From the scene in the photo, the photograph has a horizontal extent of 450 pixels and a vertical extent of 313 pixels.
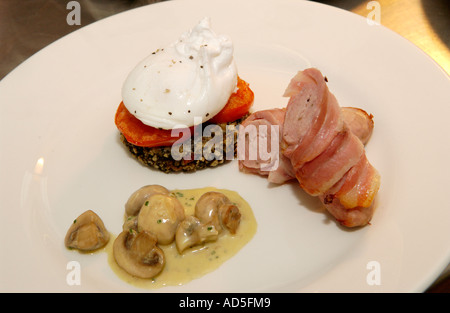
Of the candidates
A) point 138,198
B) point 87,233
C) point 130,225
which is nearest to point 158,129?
point 138,198

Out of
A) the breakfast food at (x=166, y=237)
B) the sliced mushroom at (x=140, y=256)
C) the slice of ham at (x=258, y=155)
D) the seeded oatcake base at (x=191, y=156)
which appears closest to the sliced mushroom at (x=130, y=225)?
the breakfast food at (x=166, y=237)

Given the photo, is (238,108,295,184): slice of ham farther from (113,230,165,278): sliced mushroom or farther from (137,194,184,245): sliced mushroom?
(113,230,165,278): sliced mushroom

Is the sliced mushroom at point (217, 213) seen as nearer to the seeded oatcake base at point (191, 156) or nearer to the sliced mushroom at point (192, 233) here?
the sliced mushroom at point (192, 233)

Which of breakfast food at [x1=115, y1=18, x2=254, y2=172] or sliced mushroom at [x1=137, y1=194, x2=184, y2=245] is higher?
breakfast food at [x1=115, y1=18, x2=254, y2=172]

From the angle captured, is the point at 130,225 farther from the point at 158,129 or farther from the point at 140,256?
the point at 158,129

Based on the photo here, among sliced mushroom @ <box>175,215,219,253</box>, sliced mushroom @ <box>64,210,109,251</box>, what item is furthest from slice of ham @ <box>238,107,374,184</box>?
sliced mushroom @ <box>64,210,109,251</box>
